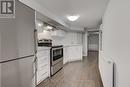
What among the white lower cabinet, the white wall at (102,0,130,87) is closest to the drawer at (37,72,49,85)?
the white lower cabinet

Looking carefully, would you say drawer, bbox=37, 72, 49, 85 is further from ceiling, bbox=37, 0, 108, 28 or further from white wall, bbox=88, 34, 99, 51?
white wall, bbox=88, 34, 99, 51

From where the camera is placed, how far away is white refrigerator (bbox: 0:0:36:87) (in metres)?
1.74

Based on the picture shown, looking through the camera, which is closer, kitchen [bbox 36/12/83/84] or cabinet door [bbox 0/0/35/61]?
cabinet door [bbox 0/0/35/61]

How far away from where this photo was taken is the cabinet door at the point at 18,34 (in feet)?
5.73

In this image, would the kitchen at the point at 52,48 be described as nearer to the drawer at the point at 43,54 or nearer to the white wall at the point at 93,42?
the drawer at the point at 43,54

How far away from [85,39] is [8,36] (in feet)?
31.1

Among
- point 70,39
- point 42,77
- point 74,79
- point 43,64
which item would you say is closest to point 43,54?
point 43,64

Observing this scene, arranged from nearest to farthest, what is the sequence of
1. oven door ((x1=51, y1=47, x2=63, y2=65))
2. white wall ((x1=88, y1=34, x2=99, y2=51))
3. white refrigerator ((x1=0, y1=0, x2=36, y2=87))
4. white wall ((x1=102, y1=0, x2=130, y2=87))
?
1. white wall ((x1=102, y1=0, x2=130, y2=87))
2. white refrigerator ((x1=0, y1=0, x2=36, y2=87))
3. oven door ((x1=51, y1=47, x2=63, y2=65))
4. white wall ((x1=88, y1=34, x2=99, y2=51))

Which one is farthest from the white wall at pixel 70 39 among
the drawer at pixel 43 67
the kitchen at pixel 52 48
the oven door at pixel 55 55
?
the drawer at pixel 43 67

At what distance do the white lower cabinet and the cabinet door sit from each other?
1.08 metres

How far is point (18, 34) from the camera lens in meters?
2.08

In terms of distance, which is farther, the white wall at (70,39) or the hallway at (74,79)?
the white wall at (70,39)

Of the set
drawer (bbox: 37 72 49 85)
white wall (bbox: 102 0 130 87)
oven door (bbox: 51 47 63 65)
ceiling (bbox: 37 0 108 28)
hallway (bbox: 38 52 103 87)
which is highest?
ceiling (bbox: 37 0 108 28)

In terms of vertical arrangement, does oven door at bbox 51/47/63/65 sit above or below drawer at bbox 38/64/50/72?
above
